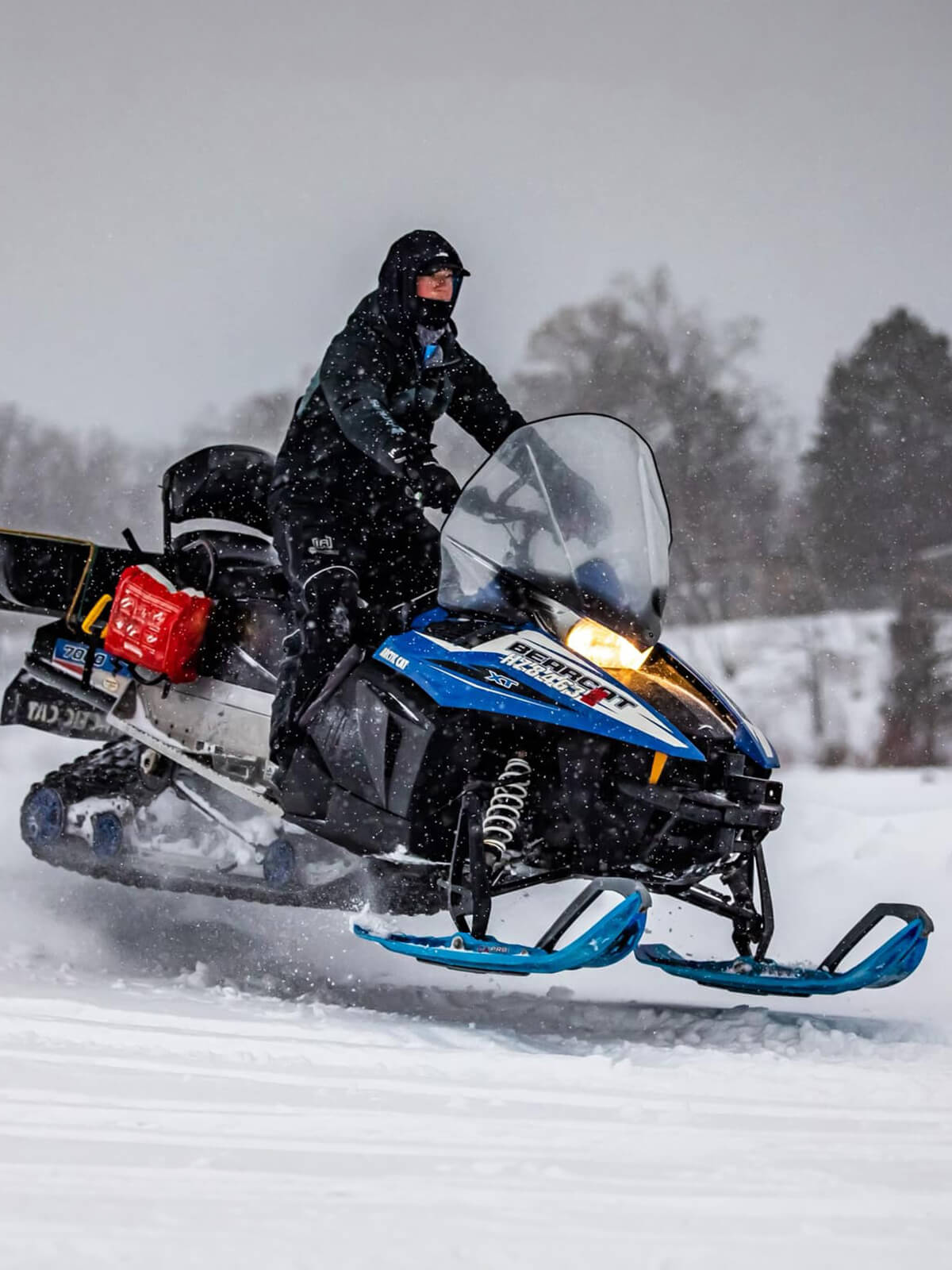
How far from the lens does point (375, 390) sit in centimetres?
443

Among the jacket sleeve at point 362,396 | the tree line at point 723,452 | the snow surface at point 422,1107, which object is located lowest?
the snow surface at point 422,1107

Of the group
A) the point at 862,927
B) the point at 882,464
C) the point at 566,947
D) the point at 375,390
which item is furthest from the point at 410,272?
the point at 882,464

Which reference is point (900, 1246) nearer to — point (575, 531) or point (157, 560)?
point (575, 531)

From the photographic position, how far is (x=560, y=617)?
4094 mm

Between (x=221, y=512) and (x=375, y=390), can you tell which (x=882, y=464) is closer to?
(x=221, y=512)

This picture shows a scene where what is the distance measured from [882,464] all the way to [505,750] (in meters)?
17.9

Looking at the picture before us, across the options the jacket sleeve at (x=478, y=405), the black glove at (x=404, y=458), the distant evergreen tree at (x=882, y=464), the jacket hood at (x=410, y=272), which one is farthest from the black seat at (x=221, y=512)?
the distant evergreen tree at (x=882, y=464)

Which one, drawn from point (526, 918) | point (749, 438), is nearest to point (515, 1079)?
point (526, 918)

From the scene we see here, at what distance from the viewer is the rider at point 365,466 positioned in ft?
14.5

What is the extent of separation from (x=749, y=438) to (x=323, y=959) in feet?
57.9

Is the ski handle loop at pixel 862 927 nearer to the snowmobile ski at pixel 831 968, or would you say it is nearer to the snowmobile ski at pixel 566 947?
the snowmobile ski at pixel 831 968

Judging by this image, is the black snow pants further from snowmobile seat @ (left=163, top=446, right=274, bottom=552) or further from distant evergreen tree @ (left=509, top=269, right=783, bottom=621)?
distant evergreen tree @ (left=509, top=269, right=783, bottom=621)

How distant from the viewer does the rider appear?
4.41 meters

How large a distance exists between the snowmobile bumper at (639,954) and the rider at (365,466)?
0.90 meters
